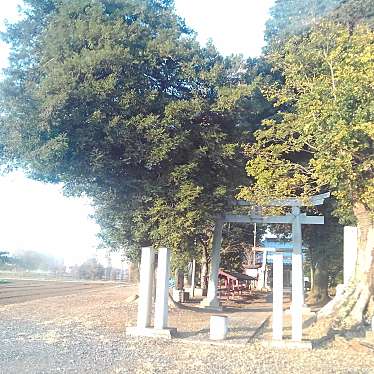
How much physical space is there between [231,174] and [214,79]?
10.6ft

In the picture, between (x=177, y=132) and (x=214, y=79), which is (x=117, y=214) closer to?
(x=177, y=132)

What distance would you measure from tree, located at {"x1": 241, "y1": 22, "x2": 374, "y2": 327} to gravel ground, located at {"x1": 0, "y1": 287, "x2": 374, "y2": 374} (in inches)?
134

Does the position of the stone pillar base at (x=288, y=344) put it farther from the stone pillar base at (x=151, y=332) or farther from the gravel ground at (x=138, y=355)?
the stone pillar base at (x=151, y=332)

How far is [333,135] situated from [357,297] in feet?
15.2

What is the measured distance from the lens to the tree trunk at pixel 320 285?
25323 mm

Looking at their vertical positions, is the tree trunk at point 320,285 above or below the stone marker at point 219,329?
above

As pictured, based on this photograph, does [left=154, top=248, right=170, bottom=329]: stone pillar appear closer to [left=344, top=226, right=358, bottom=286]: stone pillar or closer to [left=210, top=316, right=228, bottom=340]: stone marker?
[left=210, top=316, right=228, bottom=340]: stone marker

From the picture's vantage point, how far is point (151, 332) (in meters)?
11.1

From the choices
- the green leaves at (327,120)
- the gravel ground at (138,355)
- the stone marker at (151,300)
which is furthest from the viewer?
the stone marker at (151,300)

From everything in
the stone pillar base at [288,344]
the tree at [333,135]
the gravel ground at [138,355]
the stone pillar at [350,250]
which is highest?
the tree at [333,135]

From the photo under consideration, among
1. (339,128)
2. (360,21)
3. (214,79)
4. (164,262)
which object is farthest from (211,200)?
(360,21)

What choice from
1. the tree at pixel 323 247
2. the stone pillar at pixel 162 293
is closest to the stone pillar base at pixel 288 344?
the stone pillar at pixel 162 293

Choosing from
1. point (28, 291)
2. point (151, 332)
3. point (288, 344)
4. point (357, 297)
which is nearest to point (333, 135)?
point (288, 344)

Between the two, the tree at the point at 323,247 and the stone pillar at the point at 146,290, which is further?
the tree at the point at 323,247
